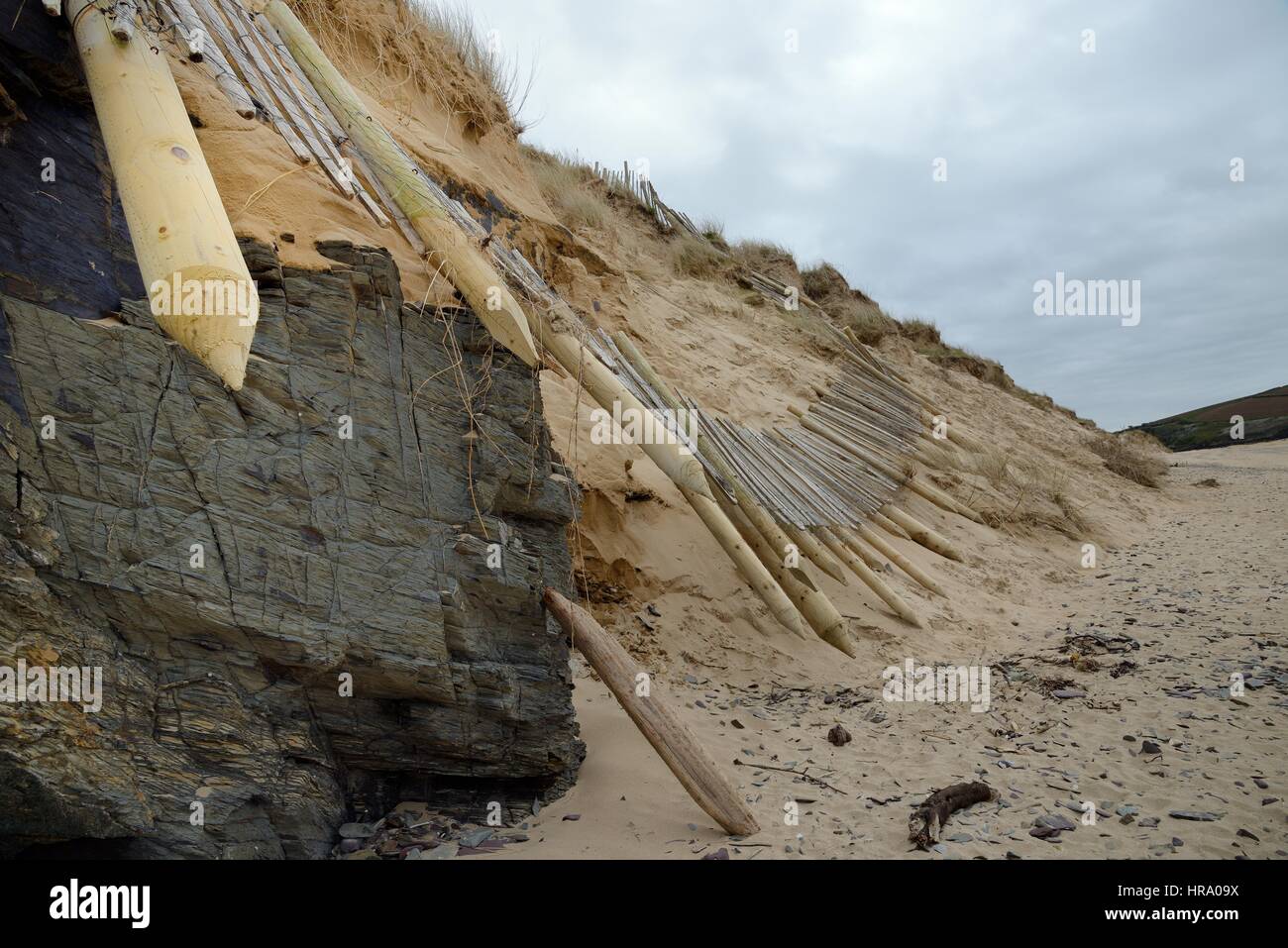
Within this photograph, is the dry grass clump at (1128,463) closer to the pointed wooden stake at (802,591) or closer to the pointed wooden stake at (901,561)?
the pointed wooden stake at (901,561)

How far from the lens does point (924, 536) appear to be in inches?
307

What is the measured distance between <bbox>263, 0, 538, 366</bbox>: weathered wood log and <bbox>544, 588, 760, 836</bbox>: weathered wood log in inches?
50.7

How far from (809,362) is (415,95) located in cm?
666

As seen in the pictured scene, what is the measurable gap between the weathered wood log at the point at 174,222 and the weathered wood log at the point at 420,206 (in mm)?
1171

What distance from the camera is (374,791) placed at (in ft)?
10.5

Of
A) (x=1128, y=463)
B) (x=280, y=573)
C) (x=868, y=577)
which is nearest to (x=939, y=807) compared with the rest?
(x=280, y=573)

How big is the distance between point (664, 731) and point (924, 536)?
5592 mm

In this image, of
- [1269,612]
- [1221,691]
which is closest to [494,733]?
[1221,691]

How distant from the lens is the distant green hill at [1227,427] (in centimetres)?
2253

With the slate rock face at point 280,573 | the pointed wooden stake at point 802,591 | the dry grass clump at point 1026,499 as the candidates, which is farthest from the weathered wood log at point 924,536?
the slate rock face at point 280,573

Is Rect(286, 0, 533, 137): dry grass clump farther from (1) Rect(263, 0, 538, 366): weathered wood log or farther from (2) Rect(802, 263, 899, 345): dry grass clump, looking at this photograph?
(2) Rect(802, 263, 899, 345): dry grass clump

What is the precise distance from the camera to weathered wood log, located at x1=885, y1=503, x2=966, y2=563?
7691 mm

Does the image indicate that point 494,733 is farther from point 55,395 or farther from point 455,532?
point 55,395

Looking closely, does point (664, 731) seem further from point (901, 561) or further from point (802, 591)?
point (901, 561)
